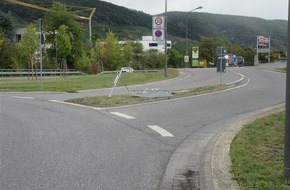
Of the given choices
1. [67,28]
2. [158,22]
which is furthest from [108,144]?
[67,28]

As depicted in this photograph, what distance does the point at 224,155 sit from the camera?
7.48 metres

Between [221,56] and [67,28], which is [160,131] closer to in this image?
[221,56]

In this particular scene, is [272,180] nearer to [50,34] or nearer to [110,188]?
[110,188]

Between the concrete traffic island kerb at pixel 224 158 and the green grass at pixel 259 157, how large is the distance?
10 cm

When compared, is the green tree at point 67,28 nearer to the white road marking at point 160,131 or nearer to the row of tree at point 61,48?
the row of tree at point 61,48

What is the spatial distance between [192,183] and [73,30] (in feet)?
220

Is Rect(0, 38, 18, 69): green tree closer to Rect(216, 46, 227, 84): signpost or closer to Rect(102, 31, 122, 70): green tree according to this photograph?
Rect(102, 31, 122, 70): green tree

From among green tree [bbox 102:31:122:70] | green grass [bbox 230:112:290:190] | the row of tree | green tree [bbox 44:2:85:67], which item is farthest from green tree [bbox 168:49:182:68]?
green grass [bbox 230:112:290:190]

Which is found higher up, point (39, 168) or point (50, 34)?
point (50, 34)

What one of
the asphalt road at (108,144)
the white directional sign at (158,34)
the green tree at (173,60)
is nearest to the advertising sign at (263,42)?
the green tree at (173,60)

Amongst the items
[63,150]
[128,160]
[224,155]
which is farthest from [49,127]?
[224,155]

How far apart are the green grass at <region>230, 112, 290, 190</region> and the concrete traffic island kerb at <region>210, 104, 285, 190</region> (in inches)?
3.9

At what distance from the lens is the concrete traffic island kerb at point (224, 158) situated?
5841mm

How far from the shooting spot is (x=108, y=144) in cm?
853
